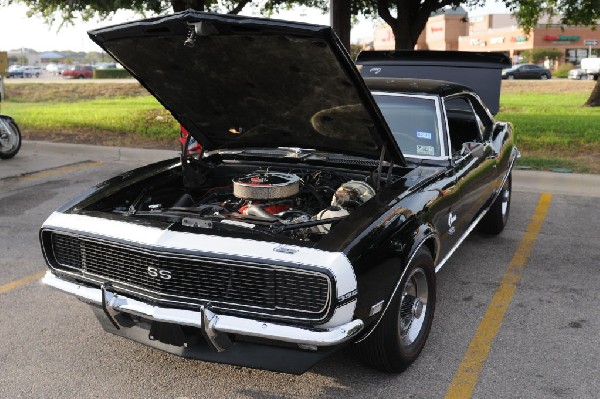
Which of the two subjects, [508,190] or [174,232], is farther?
[508,190]

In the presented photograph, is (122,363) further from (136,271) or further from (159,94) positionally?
(159,94)

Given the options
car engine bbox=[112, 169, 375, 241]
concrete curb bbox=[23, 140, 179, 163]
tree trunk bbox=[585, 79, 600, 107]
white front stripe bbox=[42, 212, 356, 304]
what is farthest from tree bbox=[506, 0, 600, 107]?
white front stripe bbox=[42, 212, 356, 304]

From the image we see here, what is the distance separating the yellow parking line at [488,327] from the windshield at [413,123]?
3.97 ft

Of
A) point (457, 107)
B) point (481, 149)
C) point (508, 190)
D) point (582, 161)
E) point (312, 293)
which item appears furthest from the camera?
point (582, 161)

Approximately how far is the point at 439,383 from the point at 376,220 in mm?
1011

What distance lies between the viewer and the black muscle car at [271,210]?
305 centimetres

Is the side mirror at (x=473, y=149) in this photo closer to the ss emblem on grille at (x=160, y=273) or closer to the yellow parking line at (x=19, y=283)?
the ss emblem on grille at (x=160, y=273)

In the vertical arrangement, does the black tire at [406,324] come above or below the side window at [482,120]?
below

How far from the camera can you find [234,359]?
10.1 feet

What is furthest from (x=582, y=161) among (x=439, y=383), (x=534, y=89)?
(x=534, y=89)

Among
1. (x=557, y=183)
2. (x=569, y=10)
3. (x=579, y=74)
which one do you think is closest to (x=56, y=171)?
(x=557, y=183)

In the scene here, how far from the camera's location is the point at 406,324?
3.73 meters

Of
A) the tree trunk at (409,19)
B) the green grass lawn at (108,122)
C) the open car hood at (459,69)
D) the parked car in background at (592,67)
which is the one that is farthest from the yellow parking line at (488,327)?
the parked car in background at (592,67)

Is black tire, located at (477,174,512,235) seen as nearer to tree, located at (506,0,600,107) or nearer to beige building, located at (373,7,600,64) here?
tree, located at (506,0,600,107)
